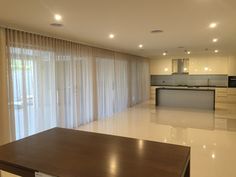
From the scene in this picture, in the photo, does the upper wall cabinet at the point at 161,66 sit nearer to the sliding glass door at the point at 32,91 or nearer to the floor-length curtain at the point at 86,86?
the floor-length curtain at the point at 86,86

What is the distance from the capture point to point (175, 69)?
33.7 feet

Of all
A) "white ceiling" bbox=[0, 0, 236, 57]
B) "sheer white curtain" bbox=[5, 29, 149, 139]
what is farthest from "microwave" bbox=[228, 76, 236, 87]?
"white ceiling" bbox=[0, 0, 236, 57]

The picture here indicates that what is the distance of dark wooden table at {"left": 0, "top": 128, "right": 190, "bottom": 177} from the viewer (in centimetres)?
124

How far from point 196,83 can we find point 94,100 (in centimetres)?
647

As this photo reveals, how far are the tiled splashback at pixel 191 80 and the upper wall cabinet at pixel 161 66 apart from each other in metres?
0.48

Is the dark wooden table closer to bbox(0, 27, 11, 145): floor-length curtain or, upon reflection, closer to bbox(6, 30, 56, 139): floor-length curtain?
bbox(0, 27, 11, 145): floor-length curtain

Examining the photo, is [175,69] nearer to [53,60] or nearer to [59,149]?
[53,60]

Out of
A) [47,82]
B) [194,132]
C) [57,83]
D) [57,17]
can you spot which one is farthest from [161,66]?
[57,17]

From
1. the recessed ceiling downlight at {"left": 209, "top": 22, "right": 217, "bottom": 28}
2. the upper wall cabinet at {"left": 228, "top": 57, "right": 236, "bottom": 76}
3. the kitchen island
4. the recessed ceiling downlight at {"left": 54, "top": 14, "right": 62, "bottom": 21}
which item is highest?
the recessed ceiling downlight at {"left": 54, "top": 14, "right": 62, "bottom": 21}

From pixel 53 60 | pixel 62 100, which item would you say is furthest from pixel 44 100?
pixel 53 60

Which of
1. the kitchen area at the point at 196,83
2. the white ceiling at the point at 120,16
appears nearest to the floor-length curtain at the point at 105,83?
the white ceiling at the point at 120,16

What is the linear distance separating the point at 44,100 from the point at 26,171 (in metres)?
3.17

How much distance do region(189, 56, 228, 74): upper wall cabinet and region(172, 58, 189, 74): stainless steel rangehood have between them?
212mm

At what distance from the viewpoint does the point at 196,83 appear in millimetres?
10219
